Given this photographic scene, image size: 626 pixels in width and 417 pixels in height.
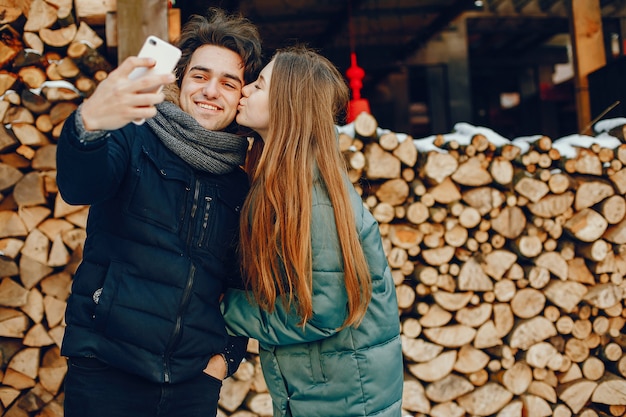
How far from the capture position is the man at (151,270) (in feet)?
4.78

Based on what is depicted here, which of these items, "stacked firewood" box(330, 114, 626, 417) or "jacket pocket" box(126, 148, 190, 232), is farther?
"stacked firewood" box(330, 114, 626, 417)

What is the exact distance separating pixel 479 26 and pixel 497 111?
3.63 meters

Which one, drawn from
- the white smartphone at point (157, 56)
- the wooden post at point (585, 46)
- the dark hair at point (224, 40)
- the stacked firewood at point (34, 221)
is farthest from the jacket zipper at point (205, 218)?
the wooden post at point (585, 46)

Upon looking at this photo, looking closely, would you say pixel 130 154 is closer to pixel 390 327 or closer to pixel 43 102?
pixel 390 327

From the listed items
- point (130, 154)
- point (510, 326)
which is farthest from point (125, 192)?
point (510, 326)

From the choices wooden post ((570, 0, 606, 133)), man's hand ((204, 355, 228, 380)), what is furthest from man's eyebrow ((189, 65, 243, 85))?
wooden post ((570, 0, 606, 133))

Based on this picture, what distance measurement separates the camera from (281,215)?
63.3 inches

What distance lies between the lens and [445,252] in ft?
10.8

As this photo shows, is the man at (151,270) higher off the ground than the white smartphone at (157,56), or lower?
lower

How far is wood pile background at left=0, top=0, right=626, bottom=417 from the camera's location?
9.96 ft

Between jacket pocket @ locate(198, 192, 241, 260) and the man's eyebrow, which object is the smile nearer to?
the man's eyebrow

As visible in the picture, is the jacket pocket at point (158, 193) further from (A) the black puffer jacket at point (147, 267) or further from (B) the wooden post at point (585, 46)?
(B) the wooden post at point (585, 46)

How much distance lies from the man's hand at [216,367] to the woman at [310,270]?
0.10 meters

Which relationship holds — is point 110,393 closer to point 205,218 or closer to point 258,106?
point 205,218
